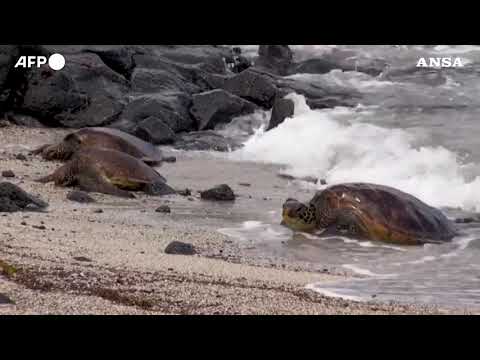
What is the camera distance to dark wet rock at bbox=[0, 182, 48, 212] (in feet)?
25.3

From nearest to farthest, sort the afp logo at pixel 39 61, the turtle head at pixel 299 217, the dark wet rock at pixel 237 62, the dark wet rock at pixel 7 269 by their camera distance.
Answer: the dark wet rock at pixel 7 269, the turtle head at pixel 299 217, the afp logo at pixel 39 61, the dark wet rock at pixel 237 62

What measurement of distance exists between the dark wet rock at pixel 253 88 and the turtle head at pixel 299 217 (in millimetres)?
7894

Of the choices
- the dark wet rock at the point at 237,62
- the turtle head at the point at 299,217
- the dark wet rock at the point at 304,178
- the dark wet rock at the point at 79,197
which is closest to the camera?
the turtle head at the point at 299,217

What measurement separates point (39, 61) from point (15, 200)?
6189 mm

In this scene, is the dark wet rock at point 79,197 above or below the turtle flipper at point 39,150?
below

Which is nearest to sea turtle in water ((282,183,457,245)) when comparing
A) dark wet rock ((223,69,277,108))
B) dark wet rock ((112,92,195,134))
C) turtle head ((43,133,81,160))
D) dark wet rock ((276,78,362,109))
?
turtle head ((43,133,81,160))

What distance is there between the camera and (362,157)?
41.5 ft

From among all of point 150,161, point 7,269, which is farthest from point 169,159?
point 7,269

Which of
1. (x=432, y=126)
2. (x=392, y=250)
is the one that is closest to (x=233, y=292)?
(x=392, y=250)

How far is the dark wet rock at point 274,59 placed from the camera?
21.0 meters

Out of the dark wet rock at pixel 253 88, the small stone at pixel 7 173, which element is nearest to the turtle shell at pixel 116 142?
the small stone at pixel 7 173

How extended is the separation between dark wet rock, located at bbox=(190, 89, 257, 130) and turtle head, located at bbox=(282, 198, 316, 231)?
20.6 ft

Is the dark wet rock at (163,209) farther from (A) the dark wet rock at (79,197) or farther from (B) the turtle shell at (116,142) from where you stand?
(B) the turtle shell at (116,142)

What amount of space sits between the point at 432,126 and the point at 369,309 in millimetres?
10029
